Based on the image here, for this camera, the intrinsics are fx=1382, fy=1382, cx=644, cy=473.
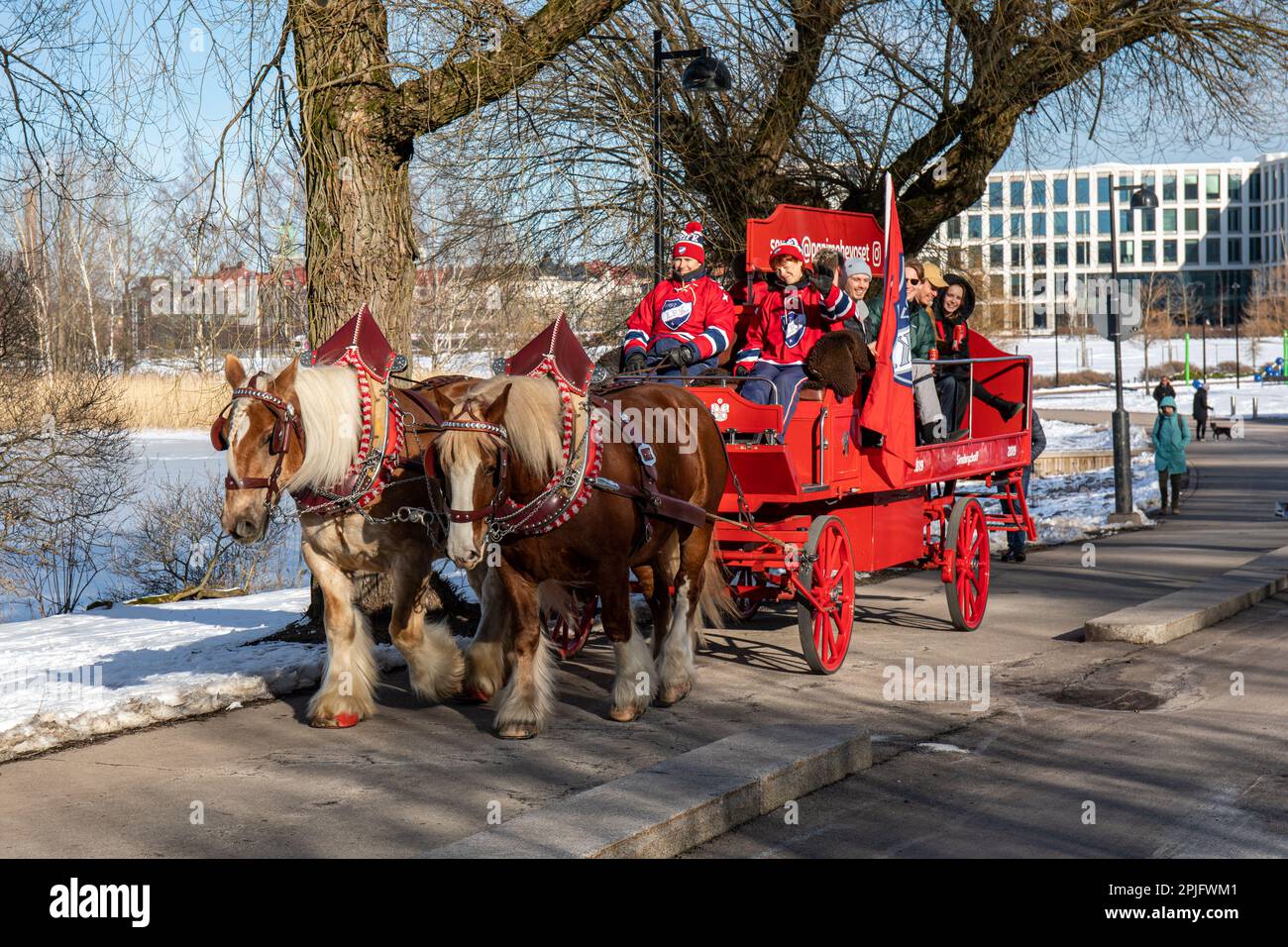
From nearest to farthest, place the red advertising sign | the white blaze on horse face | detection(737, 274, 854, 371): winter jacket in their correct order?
the white blaze on horse face → detection(737, 274, 854, 371): winter jacket → the red advertising sign

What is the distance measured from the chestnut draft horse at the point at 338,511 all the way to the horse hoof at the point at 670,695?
1117mm

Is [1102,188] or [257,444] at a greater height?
[1102,188]

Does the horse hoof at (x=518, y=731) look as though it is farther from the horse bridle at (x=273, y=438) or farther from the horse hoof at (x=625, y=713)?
the horse bridle at (x=273, y=438)

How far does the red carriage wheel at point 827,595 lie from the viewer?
27.4 ft

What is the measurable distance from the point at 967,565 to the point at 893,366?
1.86 m

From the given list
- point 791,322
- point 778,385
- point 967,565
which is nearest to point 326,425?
point 778,385

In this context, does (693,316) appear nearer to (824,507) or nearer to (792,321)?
(792,321)

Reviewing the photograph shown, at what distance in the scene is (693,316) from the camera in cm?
890

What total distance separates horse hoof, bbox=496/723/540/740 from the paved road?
91 mm

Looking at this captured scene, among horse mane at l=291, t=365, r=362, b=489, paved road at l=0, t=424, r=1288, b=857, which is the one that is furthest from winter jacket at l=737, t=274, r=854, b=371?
horse mane at l=291, t=365, r=362, b=489

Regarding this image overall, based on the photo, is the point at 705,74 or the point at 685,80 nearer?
the point at 705,74

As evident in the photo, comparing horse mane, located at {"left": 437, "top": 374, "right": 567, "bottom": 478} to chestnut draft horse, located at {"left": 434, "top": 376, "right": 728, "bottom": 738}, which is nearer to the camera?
chestnut draft horse, located at {"left": 434, "top": 376, "right": 728, "bottom": 738}

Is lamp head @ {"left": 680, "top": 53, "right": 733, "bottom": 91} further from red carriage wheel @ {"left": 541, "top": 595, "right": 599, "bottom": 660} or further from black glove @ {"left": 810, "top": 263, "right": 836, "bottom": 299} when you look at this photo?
red carriage wheel @ {"left": 541, "top": 595, "right": 599, "bottom": 660}

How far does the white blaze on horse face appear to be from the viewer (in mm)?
6098
